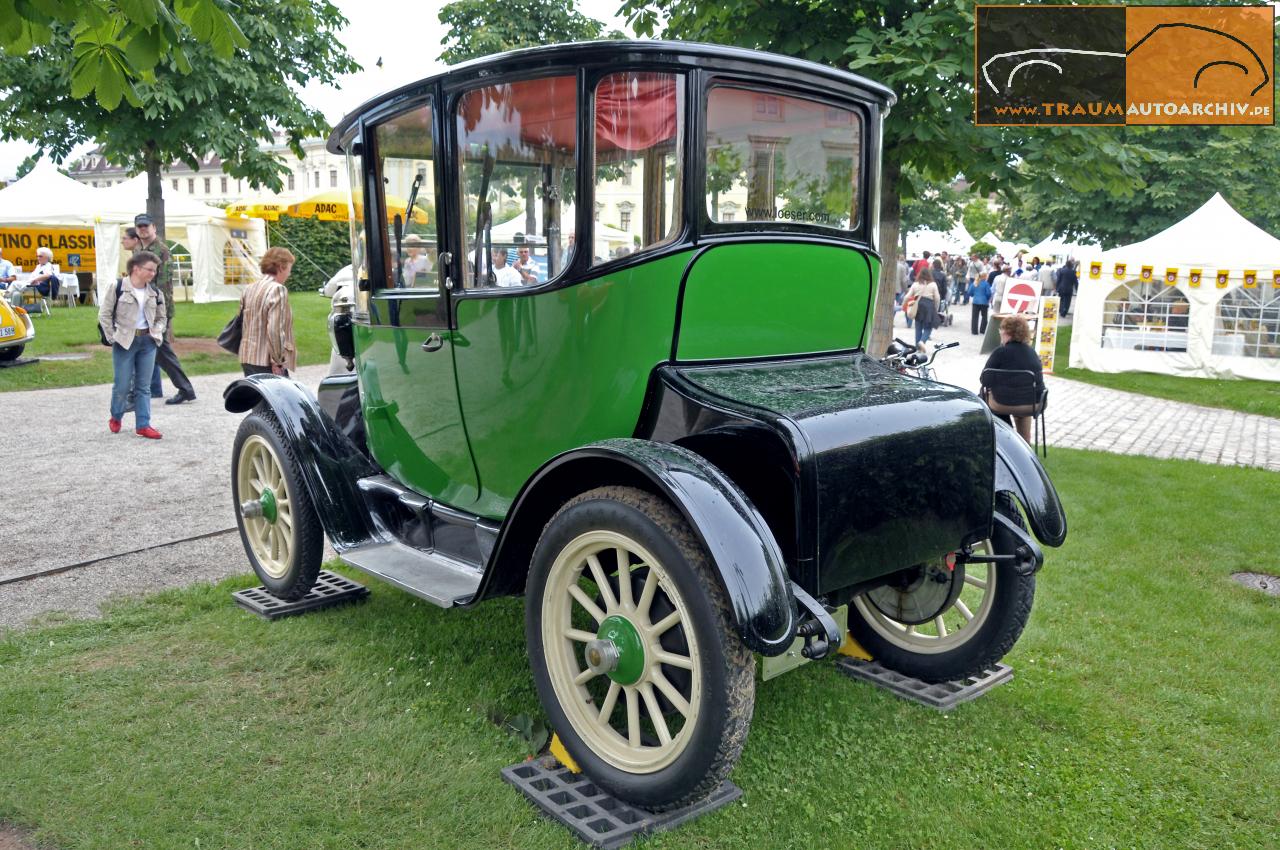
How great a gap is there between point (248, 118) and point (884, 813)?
517 inches

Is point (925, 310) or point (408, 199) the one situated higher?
point (408, 199)

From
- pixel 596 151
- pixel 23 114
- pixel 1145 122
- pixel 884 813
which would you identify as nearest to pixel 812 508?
pixel 884 813

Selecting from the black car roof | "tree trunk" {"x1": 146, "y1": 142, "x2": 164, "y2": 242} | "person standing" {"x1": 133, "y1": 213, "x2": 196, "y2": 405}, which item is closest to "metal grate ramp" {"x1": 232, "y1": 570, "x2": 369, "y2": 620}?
the black car roof

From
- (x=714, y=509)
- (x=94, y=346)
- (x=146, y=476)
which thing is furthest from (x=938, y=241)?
(x=714, y=509)

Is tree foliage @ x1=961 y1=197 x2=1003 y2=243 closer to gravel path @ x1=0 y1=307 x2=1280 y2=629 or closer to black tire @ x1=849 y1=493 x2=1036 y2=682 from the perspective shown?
gravel path @ x1=0 y1=307 x2=1280 y2=629

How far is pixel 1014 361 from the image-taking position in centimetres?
848

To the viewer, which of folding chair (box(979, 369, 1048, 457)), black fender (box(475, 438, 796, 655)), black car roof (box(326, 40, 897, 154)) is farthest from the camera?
folding chair (box(979, 369, 1048, 457))

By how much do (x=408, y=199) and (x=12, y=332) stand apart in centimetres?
1169

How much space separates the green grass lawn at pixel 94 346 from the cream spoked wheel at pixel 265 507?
8.52 m

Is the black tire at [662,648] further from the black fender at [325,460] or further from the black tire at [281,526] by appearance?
the black tire at [281,526]

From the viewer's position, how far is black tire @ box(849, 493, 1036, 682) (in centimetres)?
378

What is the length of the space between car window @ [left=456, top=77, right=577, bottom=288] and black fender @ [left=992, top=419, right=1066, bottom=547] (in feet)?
5.80

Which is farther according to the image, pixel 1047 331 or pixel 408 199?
pixel 1047 331

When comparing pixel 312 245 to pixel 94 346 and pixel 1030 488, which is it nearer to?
pixel 94 346
